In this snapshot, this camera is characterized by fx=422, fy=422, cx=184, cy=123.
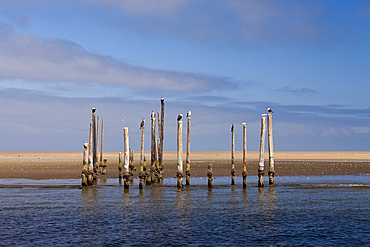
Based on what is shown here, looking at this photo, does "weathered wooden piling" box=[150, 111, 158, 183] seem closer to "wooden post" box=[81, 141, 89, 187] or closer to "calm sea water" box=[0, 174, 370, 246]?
"calm sea water" box=[0, 174, 370, 246]

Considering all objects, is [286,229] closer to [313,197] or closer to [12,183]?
[313,197]

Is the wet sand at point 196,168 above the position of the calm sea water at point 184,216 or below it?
above

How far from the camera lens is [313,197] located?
80.6 feet

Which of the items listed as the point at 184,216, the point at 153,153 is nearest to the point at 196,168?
the point at 153,153

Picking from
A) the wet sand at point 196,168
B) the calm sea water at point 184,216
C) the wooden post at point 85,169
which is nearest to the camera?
the calm sea water at point 184,216

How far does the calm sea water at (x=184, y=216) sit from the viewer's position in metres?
14.2

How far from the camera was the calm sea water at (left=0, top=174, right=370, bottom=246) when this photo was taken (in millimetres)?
14250

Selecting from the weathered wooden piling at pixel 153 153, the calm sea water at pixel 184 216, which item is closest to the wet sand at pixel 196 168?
the weathered wooden piling at pixel 153 153

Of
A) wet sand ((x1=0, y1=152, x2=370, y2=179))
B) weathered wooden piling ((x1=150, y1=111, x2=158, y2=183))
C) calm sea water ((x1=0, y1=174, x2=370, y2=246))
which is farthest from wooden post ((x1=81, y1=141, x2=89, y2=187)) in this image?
wet sand ((x1=0, y1=152, x2=370, y2=179))

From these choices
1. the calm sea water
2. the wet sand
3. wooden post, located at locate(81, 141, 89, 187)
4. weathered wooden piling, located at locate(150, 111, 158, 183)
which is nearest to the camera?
the calm sea water

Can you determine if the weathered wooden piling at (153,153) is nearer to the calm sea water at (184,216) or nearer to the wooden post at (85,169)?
the calm sea water at (184,216)

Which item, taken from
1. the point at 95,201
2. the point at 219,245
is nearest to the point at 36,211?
the point at 95,201

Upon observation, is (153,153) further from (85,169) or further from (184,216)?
(184,216)

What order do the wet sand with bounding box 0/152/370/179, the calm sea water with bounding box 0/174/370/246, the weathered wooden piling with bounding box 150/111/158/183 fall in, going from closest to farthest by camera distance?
the calm sea water with bounding box 0/174/370/246
the weathered wooden piling with bounding box 150/111/158/183
the wet sand with bounding box 0/152/370/179
